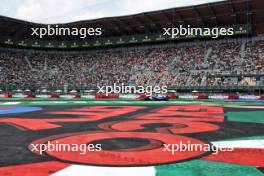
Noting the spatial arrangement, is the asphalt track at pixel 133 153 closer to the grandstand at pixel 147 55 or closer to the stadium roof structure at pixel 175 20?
the grandstand at pixel 147 55

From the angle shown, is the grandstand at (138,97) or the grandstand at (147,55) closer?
the grandstand at (138,97)

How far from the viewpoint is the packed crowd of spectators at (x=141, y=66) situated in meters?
49.2

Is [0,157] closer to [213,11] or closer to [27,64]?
[213,11]

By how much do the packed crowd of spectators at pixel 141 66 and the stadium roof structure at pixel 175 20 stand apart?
3808 mm

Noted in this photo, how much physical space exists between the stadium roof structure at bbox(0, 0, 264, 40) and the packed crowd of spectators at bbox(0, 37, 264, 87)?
3.81 meters

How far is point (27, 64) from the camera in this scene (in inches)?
2584

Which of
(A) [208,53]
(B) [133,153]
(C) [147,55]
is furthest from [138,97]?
(B) [133,153]

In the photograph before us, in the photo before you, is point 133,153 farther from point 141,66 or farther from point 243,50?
point 141,66

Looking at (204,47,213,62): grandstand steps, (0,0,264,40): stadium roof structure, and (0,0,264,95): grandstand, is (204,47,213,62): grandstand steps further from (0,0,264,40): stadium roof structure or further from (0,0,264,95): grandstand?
(0,0,264,40): stadium roof structure

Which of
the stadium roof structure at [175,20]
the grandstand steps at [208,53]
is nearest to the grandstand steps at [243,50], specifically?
the stadium roof structure at [175,20]

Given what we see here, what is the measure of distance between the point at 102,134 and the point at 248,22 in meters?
47.2

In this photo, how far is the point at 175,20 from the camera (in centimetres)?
5494

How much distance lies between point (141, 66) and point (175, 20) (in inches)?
402

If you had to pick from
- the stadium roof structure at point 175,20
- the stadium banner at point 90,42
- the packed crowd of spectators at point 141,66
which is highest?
the stadium roof structure at point 175,20
